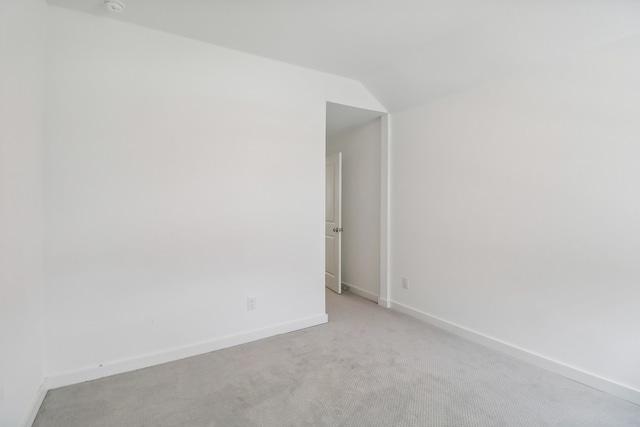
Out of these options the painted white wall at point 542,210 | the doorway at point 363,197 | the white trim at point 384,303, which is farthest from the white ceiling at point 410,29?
the white trim at point 384,303

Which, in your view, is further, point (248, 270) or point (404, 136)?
point (404, 136)

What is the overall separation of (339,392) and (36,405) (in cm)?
175

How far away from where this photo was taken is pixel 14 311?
4.78ft

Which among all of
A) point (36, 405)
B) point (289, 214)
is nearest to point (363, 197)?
point (289, 214)

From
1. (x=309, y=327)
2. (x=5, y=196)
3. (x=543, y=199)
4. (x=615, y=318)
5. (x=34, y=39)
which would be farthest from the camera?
(x=309, y=327)

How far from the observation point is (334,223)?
160 inches

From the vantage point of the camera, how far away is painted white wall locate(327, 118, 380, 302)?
12.1 feet

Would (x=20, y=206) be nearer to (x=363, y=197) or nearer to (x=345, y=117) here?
Result: (x=345, y=117)

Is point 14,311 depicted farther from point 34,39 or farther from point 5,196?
point 34,39

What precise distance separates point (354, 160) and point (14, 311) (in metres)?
3.48

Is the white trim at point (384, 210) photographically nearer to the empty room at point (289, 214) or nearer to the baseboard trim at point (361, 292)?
the baseboard trim at point (361, 292)

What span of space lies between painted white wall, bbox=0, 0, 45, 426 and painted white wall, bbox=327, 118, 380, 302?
3.06m

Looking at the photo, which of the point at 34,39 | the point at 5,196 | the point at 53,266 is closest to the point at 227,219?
the point at 53,266

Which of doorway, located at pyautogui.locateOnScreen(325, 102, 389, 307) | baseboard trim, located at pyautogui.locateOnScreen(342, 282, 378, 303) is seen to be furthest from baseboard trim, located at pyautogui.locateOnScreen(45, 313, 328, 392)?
doorway, located at pyautogui.locateOnScreen(325, 102, 389, 307)
